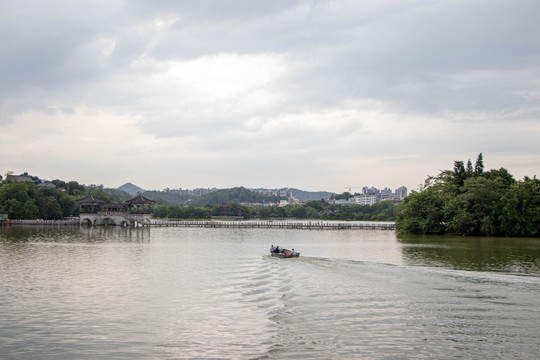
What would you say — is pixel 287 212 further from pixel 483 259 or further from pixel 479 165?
pixel 483 259

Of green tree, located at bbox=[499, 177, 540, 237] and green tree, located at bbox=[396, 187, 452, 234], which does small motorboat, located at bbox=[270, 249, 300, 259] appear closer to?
green tree, located at bbox=[396, 187, 452, 234]

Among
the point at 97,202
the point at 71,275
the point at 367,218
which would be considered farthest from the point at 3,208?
the point at 367,218

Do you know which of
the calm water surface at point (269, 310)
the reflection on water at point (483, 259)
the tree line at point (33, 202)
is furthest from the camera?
the tree line at point (33, 202)

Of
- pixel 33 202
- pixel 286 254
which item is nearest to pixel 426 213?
pixel 286 254

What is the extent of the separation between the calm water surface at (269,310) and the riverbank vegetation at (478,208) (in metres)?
31.2

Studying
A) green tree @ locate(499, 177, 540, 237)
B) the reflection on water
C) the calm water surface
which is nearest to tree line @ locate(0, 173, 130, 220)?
the calm water surface

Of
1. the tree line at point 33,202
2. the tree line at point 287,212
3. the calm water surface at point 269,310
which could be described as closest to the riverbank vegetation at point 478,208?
the calm water surface at point 269,310

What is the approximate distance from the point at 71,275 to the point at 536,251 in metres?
37.2

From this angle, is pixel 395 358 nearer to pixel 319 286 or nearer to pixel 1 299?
pixel 319 286

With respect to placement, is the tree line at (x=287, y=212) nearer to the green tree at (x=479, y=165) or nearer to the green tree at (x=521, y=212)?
the green tree at (x=479, y=165)

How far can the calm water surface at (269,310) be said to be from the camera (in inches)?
487

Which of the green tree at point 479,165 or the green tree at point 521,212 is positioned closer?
the green tree at point 521,212

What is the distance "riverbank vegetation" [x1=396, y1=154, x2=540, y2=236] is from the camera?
185 ft

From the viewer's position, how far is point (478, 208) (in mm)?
60000
